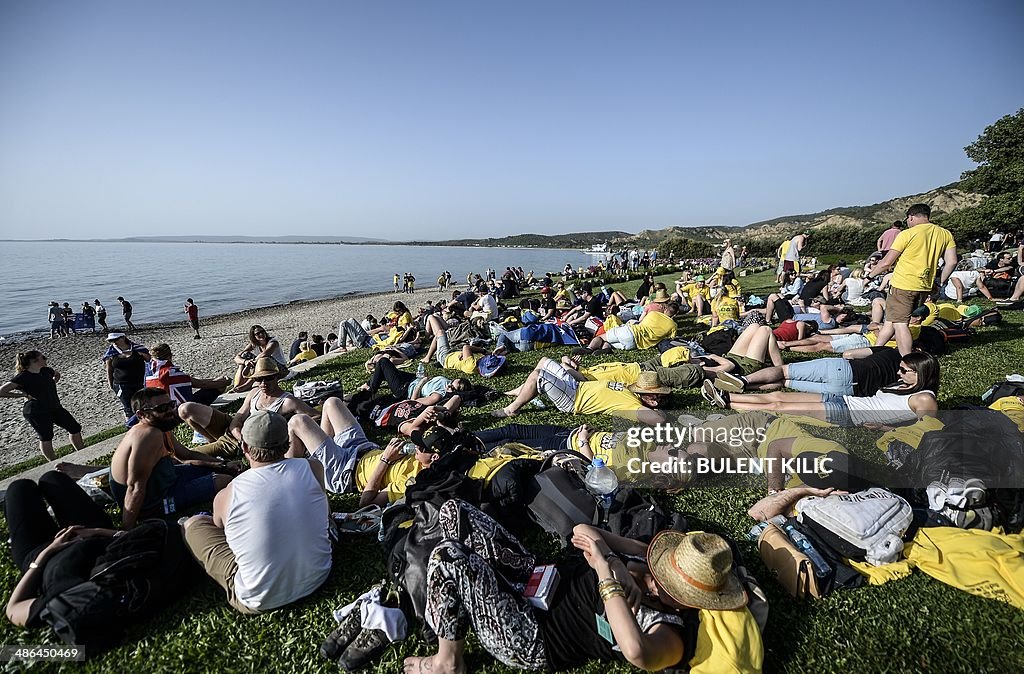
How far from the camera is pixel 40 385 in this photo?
6242mm

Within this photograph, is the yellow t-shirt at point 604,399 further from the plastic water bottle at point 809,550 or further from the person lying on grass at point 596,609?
the person lying on grass at point 596,609

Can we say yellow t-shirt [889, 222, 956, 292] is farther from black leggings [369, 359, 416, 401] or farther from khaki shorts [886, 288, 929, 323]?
black leggings [369, 359, 416, 401]

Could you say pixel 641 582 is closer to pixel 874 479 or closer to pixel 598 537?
pixel 598 537

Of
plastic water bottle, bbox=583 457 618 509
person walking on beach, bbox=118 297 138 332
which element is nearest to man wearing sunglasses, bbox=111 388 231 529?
plastic water bottle, bbox=583 457 618 509

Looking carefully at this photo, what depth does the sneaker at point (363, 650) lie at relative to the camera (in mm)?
2409

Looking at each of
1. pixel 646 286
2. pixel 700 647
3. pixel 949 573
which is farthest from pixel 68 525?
pixel 646 286

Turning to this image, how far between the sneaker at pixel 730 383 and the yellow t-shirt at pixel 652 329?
2.72m

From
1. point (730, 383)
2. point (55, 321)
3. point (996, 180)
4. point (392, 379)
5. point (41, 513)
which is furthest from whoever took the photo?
point (996, 180)

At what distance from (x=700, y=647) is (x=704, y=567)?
1.33 ft

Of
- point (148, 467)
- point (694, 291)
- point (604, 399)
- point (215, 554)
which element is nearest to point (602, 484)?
point (604, 399)

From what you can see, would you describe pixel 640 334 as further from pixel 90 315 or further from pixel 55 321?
pixel 90 315

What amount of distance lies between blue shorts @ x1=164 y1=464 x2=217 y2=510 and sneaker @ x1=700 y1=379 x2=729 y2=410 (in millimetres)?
5682

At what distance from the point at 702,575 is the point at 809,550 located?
4.35 feet

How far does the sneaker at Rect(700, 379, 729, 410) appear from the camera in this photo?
5473 millimetres
